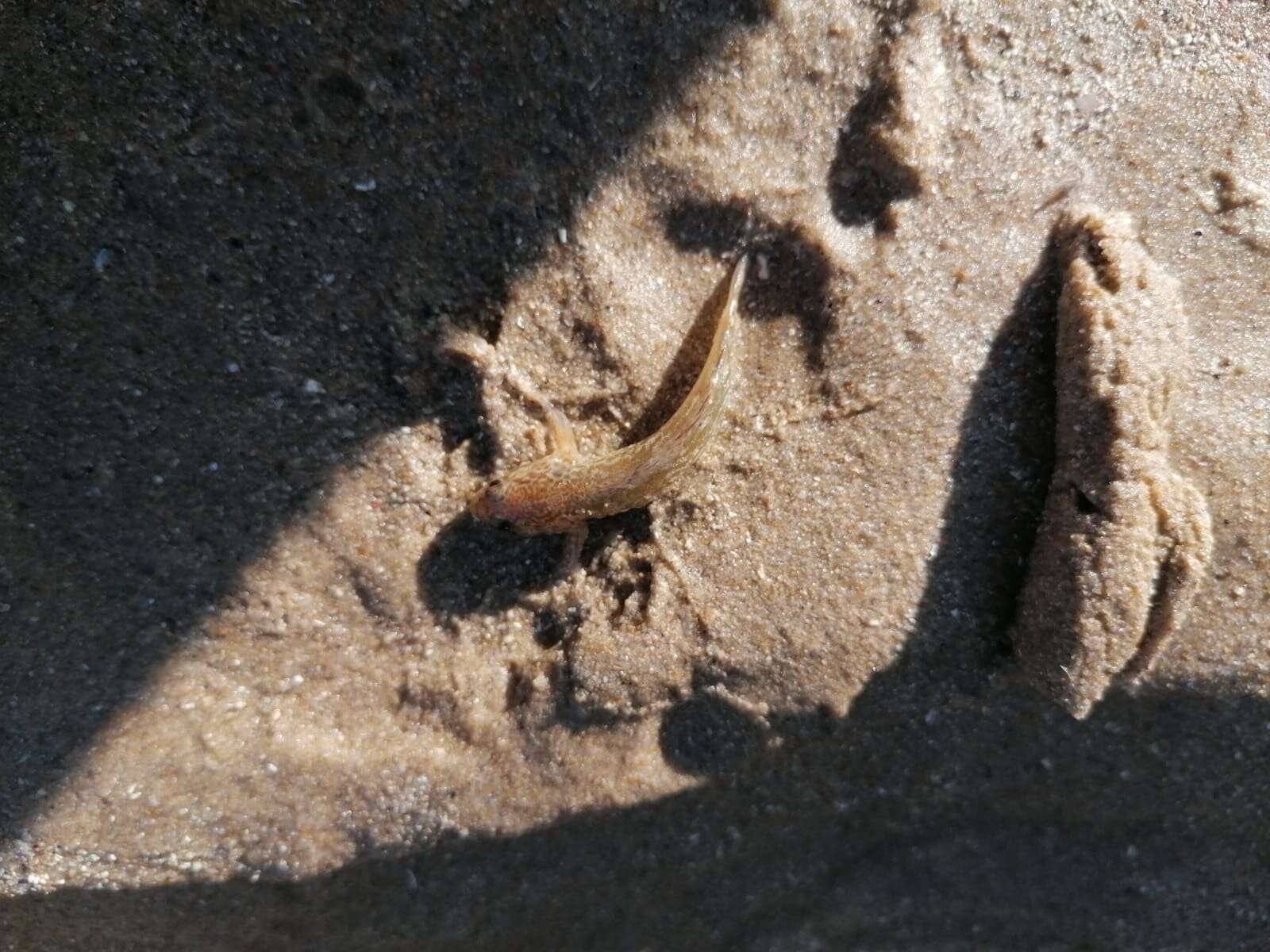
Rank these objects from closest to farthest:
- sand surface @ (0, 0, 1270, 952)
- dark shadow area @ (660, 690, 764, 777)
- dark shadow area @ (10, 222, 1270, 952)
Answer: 1. sand surface @ (0, 0, 1270, 952)
2. dark shadow area @ (10, 222, 1270, 952)
3. dark shadow area @ (660, 690, 764, 777)

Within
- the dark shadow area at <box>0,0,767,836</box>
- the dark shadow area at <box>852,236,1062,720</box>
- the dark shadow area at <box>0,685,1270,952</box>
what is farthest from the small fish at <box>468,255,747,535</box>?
the dark shadow area at <box>0,685,1270,952</box>

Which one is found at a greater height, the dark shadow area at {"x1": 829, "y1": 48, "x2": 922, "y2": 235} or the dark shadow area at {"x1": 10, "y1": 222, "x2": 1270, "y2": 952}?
the dark shadow area at {"x1": 829, "y1": 48, "x2": 922, "y2": 235}

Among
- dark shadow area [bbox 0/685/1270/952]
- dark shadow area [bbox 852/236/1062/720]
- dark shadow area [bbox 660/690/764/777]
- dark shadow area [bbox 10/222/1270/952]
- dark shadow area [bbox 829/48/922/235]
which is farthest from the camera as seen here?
dark shadow area [bbox 0/685/1270/952]

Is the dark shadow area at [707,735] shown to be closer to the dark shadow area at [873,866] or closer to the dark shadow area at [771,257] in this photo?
the dark shadow area at [873,866]

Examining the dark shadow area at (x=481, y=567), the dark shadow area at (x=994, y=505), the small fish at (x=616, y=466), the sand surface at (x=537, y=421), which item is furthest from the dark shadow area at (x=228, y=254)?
the dark shadow area at (x=994, y=505)

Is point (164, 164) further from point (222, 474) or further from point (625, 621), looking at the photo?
point (625, 621)

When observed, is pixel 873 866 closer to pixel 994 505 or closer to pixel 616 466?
pixel 994 505

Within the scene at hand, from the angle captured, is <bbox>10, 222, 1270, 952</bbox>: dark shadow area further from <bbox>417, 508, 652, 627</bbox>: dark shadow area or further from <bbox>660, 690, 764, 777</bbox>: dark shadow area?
<bbox>417, 508, 652, 627</bbox>: dark shadow area

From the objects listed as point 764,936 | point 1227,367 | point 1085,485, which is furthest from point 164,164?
point 764,936
